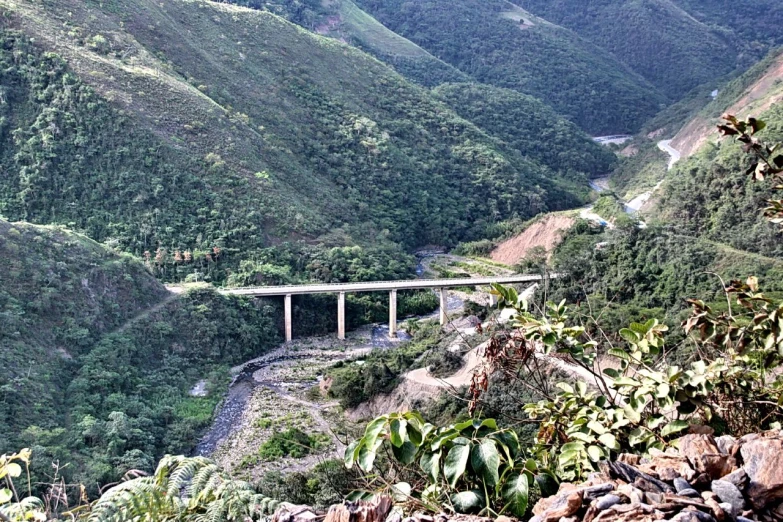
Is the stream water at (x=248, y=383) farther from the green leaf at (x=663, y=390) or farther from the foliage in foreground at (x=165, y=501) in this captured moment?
the green leaf at (x=663, y=390)

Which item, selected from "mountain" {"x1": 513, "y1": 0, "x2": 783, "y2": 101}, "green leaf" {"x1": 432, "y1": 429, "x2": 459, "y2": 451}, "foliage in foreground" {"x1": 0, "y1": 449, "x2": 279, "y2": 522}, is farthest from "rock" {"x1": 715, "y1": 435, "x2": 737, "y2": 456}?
"mountain" {"x1": 513, "y1": 0, "x2": 783, "y2": 101}

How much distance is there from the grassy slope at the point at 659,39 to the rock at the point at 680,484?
424 ft

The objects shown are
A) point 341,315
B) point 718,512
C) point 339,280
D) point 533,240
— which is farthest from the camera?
point 533,240

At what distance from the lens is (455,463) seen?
17.9ft

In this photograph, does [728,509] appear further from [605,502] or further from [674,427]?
[674,427]

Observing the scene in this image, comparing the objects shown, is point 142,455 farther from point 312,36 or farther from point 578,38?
point 578,38

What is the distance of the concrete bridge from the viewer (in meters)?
46.8

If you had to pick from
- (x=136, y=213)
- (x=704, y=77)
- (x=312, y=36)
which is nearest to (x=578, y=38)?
(x=704, y=77)

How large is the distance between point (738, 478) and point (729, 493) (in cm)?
16

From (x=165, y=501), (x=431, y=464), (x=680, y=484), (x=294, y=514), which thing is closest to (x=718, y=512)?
(x=680, y=484)

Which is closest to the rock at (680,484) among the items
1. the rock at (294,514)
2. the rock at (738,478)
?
the rock at (738,478)

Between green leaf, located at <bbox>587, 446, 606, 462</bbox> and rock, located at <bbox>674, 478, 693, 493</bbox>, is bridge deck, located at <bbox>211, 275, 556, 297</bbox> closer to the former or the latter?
green leaf, located at <bbox>587, 446, 606, 462</bbox>

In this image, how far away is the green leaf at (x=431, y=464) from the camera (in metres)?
5.55

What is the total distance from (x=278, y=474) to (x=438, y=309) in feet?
90.1
